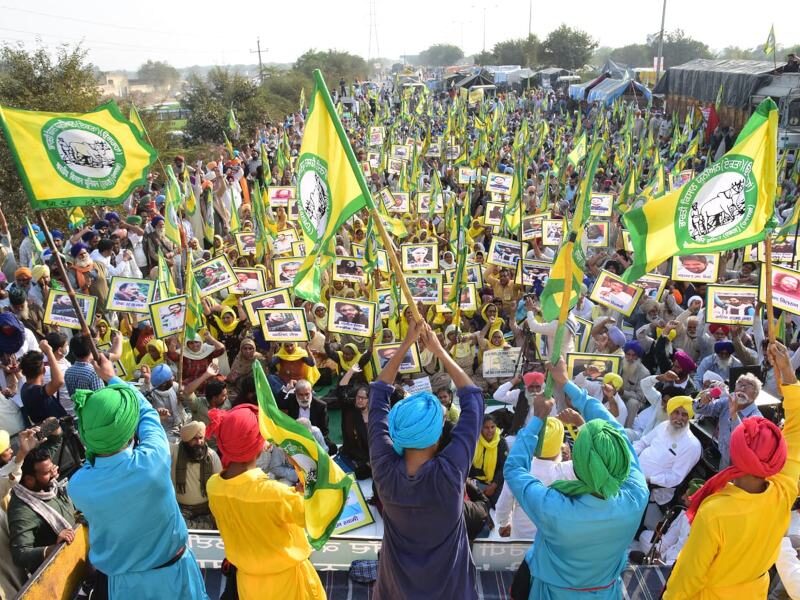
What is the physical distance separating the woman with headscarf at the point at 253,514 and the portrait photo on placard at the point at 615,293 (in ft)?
16.1

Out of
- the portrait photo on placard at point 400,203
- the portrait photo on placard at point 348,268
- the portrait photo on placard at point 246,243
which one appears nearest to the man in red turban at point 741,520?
the portrait photo on placard at point 348,268

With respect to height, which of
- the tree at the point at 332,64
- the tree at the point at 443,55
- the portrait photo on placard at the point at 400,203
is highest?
the tree at the point at 443,55

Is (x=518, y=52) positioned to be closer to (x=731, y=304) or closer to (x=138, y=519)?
(x=731, y=304)

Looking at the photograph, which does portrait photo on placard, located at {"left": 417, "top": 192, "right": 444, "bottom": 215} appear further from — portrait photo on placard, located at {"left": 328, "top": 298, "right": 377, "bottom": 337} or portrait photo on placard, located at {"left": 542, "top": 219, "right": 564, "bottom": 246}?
portrait photo on placard, located at {"left": 328, "top": 298, "right": 377, "bottom": 337}

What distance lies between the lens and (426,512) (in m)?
2.39

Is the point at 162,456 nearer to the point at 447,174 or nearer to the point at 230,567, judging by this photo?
the point at 230,567

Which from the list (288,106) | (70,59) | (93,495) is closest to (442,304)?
(93,495)

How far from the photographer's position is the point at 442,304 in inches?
301

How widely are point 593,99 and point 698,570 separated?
32337 mm

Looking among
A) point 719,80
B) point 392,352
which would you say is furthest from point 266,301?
point 719,80

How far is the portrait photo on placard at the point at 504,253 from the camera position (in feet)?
28.5

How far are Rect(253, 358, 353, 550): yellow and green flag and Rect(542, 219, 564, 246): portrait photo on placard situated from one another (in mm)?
7165

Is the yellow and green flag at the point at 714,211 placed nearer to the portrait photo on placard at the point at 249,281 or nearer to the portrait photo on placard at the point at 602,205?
the portrait photo on placard at the point at 249,281

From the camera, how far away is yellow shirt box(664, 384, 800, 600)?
252 cm
